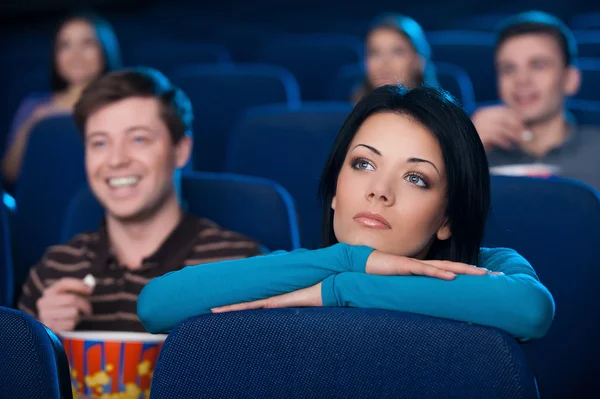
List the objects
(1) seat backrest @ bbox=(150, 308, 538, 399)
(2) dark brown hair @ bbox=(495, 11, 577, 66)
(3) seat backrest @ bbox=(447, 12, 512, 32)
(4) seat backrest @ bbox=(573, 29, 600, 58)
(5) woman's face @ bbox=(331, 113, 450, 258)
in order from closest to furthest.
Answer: (1) seat backrest @ bbox=(150, 308, 538, 399) < (5) woman's face @ bbox=(331, 113, 450, 258) < (2) dark brown hair @ bbox=(495, 11, 577, 66) < (4) seat backrest @ bbox=(573, 29, 600, 58) < (3) seat backrest @ bbox=(447, 12, 512, 32)

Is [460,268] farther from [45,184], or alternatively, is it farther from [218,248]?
[45,184]

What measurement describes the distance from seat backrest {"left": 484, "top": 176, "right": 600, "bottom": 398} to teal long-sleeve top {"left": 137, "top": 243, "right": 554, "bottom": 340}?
36cm

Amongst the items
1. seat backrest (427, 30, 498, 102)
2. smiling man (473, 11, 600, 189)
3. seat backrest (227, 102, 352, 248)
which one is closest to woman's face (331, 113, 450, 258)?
seat backrest (227, 102, 352, 248)

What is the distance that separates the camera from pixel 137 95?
1.66 meters

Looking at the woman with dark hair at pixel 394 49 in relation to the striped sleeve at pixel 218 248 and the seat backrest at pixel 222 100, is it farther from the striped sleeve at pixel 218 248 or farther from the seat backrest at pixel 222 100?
the striped sleeve at pixel 218 248

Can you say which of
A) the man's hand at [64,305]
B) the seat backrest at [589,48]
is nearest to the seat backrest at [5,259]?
the man's hand at [64,305]

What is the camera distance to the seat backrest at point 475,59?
3.30 m

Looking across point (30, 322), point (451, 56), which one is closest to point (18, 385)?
point (30, 322)

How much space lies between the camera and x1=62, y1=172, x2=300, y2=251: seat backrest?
1.68 metres

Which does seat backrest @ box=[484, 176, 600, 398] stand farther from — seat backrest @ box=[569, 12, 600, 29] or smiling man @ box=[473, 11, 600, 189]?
seat backrest @ box=[569, 12, 600, 29]

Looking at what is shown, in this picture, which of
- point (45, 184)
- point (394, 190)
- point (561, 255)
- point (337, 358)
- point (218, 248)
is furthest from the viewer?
point (45, 184)

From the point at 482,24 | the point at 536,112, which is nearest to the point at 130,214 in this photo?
the point at 536,112

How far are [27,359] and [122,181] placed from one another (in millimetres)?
750

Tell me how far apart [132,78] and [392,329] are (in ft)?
3.21
